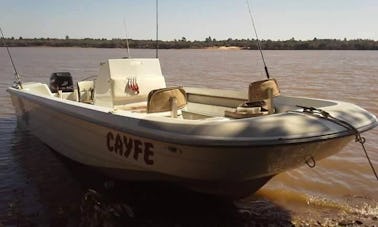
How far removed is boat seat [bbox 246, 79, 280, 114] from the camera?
5.54 metres

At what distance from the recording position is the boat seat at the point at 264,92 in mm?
5535

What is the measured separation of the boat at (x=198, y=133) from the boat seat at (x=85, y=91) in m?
1.07

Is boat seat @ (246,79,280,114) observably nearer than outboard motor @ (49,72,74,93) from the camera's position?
Yes

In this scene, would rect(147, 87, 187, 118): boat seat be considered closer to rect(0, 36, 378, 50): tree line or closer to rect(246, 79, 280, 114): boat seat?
rect(246, 79, 280, 114): boat seat

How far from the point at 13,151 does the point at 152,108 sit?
376 centimetres

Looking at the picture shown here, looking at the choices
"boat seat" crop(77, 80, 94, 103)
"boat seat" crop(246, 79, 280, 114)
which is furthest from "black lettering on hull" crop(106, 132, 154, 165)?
"boat seat" crop(77, 80, 94, 103)

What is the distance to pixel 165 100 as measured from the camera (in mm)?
5430

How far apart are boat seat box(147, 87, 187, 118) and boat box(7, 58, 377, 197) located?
13mm

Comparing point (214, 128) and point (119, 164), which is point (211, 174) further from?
point (119, 164)

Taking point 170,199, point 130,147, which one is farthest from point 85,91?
point 130,147

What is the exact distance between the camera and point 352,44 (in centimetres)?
6612

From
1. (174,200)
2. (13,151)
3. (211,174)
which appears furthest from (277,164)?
(13,151)

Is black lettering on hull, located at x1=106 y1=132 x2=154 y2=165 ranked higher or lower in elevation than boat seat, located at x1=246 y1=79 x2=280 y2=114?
lower

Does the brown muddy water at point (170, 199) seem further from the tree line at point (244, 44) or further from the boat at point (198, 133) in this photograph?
the tree line at point (244, 44)
